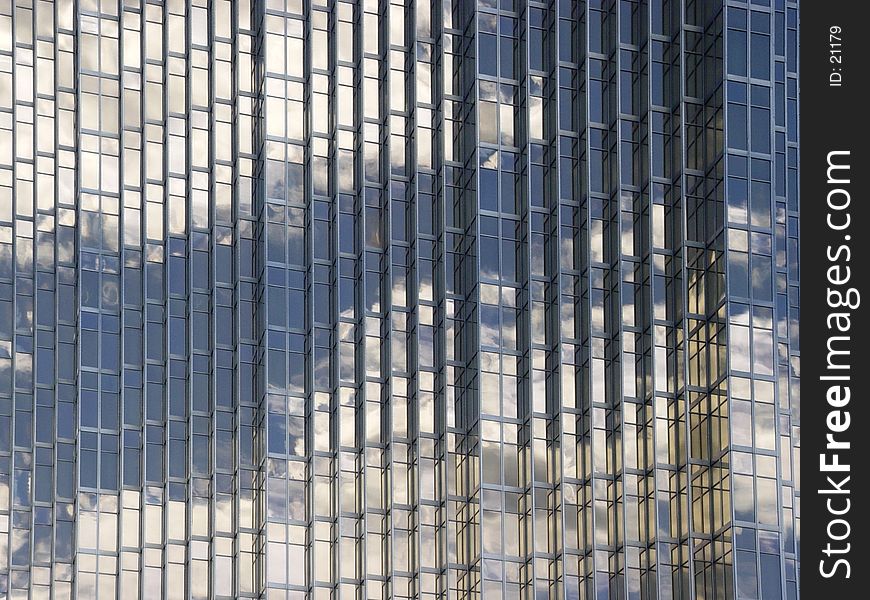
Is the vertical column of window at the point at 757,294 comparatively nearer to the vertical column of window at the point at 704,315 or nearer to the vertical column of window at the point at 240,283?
the vertical column of window at the point at 704,315

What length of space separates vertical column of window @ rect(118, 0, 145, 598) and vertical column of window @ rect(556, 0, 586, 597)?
771 inches

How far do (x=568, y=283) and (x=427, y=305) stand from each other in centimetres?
686

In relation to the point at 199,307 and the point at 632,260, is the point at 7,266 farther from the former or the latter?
the point at 632,260

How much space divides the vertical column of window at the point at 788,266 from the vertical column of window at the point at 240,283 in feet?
79.5

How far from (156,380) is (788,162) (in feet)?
103

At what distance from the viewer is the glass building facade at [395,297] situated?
89125mm

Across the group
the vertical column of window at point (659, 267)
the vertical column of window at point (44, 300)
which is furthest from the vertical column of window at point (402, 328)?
the vertical column of window at point (44, 300)

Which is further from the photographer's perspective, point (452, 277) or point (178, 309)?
Result: point (178, 309)

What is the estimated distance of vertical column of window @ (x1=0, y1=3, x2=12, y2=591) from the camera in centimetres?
9188

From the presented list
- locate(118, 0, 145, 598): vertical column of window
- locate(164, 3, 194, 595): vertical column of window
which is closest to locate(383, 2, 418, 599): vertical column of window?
locate(164, 3, 194, 595): vertical column of window

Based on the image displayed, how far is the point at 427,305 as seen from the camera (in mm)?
94250

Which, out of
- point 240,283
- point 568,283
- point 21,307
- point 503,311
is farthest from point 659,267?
point 21,307

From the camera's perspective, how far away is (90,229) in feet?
313
